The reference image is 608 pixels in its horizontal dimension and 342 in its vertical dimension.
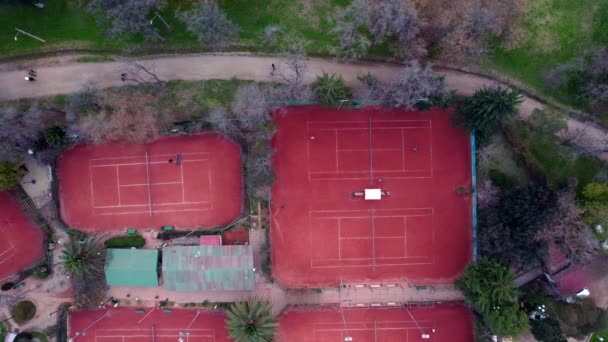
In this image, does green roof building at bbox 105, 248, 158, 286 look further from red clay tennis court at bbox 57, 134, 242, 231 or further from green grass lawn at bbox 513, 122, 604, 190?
green grass lawn at bbox 513, 122, 604, 190

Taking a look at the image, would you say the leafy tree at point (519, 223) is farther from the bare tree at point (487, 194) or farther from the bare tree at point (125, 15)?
the bare tree at point (125, 15)

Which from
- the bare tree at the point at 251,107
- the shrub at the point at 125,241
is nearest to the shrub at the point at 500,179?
the bare tree at the point at 251,107

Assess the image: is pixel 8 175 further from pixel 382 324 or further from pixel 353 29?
pixel 382 324

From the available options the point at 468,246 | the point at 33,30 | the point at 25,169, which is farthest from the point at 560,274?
the point at 33,30

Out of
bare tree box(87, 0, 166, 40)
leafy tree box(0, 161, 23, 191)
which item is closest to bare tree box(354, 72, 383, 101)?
bare tree box(87, 0, 166, 40)

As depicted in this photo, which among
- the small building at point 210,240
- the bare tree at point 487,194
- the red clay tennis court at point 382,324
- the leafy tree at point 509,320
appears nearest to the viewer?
the leafy tree at point 509,320
